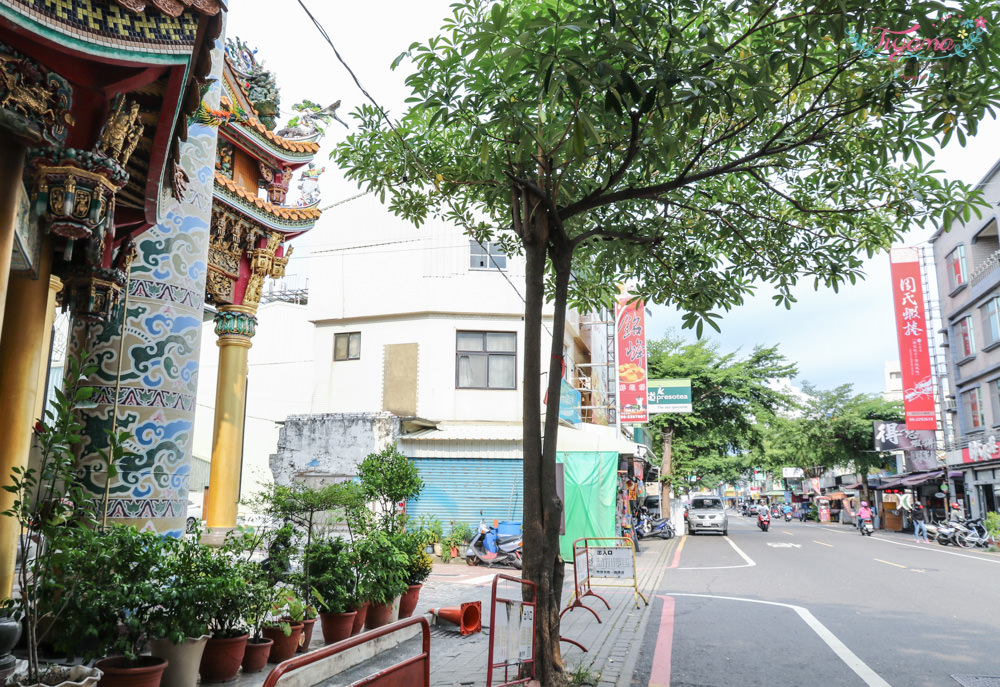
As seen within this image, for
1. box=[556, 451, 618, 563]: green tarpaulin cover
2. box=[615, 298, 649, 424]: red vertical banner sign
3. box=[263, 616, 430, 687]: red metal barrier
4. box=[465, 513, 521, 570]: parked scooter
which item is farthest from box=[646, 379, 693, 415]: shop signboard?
box=[263, 616, 430, 687]: red metal barrier

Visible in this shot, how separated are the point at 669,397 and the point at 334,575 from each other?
20604mm

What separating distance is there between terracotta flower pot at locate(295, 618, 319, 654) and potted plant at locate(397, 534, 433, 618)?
161 cm

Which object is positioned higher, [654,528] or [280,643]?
[280,643]

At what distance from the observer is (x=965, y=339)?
30516 millimetres

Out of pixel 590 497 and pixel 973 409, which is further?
pixel 973 409

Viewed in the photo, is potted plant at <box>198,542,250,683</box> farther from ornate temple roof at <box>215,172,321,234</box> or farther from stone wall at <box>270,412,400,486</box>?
stone wall at <box>270,412,400,486</box>

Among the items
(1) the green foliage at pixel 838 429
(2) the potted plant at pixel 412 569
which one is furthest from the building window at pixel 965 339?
(2) the potted plant at pixel 412 569

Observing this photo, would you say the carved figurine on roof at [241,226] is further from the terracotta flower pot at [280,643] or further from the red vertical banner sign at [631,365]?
the red vertical banner sign at [631,365]

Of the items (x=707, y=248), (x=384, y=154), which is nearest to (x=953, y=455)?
(x=707, y=248)

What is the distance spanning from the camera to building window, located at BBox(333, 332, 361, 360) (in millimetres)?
21047

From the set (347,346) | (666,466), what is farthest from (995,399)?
(347,346)

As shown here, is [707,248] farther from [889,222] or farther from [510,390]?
[510,390]

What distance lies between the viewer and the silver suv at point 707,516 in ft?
99.0

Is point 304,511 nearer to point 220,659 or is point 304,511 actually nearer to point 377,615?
point 377,615
